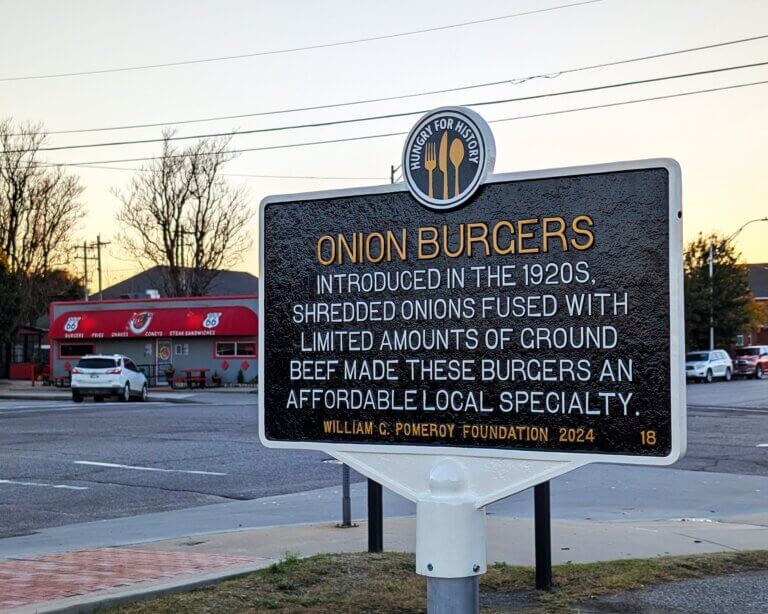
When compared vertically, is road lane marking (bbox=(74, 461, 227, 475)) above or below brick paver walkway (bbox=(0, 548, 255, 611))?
below

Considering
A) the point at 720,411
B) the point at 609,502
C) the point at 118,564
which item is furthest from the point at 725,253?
the point at 118,564

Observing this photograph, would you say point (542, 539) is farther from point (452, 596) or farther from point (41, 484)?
point (41, 484)

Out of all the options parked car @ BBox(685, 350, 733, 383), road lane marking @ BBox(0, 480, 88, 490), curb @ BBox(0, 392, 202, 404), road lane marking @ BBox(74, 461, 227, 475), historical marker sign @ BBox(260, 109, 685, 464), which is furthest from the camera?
parked car @ BBox(685, 350, 733, 383)

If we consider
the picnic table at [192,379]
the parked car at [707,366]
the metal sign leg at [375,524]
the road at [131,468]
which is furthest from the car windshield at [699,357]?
the metal sign leg at [375,524]

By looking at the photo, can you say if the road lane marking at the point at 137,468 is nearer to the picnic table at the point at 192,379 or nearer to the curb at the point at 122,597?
the curb at the point at 122,597

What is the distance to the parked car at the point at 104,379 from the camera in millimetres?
36781

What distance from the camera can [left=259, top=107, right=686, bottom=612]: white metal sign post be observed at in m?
4.54

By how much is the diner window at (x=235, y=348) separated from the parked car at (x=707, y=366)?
66.4 ft

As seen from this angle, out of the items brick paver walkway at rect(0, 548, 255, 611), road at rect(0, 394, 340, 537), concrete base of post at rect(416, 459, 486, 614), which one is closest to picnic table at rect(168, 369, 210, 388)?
road at rect(0, 394, 340, 537)

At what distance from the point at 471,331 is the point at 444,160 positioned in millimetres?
782

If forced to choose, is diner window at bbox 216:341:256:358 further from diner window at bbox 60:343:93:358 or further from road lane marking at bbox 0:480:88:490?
road lane marking at bbox 0:480:88:490

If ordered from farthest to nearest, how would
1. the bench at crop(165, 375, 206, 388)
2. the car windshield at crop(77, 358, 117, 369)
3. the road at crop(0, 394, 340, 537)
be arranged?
the bench at crop(165, 375, 206, 388)
the car windshield at crop(77, 358, 117, 369)
the road at crop(0, 394, 340, 537)

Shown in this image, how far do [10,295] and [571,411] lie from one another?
175ft

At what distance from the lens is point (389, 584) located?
24.3 feet
